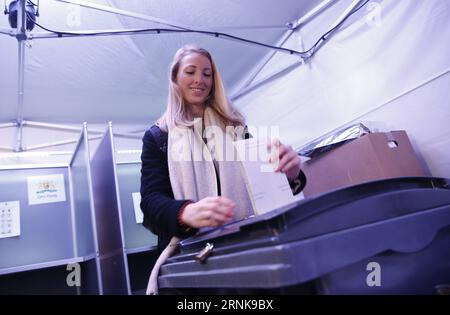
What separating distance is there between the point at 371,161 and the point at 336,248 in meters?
0.97

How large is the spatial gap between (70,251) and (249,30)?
1592 mm

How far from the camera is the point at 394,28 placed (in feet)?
4.54

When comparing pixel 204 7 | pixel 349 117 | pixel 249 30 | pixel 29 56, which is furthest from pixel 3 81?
pixel 349 117

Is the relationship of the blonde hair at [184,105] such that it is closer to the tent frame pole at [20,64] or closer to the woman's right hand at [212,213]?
the woman's right hand at [212,213]

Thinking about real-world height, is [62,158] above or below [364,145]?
above

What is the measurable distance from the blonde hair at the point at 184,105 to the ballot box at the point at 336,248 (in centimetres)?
44

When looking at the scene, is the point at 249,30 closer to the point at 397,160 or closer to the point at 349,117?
the point at 349,117

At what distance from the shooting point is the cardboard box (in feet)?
3.81

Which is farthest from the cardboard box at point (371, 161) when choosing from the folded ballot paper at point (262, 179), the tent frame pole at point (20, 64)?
the tent frame pole at point (20, 64)

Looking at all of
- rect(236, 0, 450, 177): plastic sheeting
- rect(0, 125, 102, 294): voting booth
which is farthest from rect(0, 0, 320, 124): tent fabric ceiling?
rect(0, 125, 102, 294): voting booth

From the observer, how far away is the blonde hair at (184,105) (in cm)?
84

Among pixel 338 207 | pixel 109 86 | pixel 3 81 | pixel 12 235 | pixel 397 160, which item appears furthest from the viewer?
pixel 109 86

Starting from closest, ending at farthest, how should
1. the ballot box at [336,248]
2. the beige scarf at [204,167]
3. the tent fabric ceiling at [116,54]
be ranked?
1. the ballot box at [336,248]
2. the beige scarf at [204,167]
3. the tent fabric ceiling at [116,54]

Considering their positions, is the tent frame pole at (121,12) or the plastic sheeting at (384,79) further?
the tent frame pole at (121,12)
